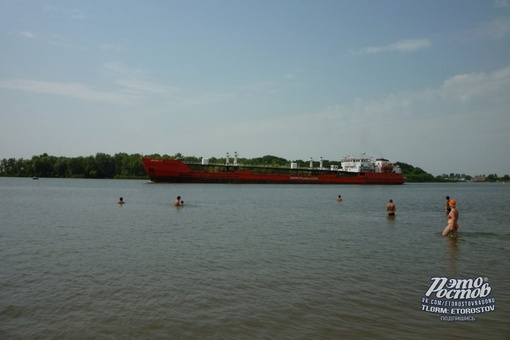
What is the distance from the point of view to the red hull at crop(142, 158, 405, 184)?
249ft

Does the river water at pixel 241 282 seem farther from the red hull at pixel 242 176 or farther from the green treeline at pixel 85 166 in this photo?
the green treeline at pixel 85 166

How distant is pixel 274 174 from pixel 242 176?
878 centimetres

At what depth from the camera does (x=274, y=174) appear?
9131 cm

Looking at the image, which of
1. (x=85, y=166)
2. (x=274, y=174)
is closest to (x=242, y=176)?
(x=274, y=174)

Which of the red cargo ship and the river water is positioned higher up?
the red cargo ship

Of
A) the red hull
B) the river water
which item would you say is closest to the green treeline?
the red hull

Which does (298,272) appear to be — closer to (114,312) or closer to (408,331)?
(408,331)

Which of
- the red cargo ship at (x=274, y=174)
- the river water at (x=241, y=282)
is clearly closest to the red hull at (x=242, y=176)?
the red cargo ship at (x=274, y=174)

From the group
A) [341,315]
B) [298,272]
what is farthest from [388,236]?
Answer: [341,315]

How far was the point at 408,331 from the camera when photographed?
6.89 meters

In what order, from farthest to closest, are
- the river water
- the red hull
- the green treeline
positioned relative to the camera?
the green treeline < the red hull < the river water

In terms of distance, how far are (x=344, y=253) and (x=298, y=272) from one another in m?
3.34

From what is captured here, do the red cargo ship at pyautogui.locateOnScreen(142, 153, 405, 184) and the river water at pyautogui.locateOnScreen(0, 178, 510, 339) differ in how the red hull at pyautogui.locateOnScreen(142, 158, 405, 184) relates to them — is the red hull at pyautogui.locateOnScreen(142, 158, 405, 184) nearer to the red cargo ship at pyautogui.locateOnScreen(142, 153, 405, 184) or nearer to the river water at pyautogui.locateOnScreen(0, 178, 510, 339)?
the red cargo ship at pyautogui.locateOnScreen(142, 153, 405, 184)

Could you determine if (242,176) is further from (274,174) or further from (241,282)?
(241,282)
